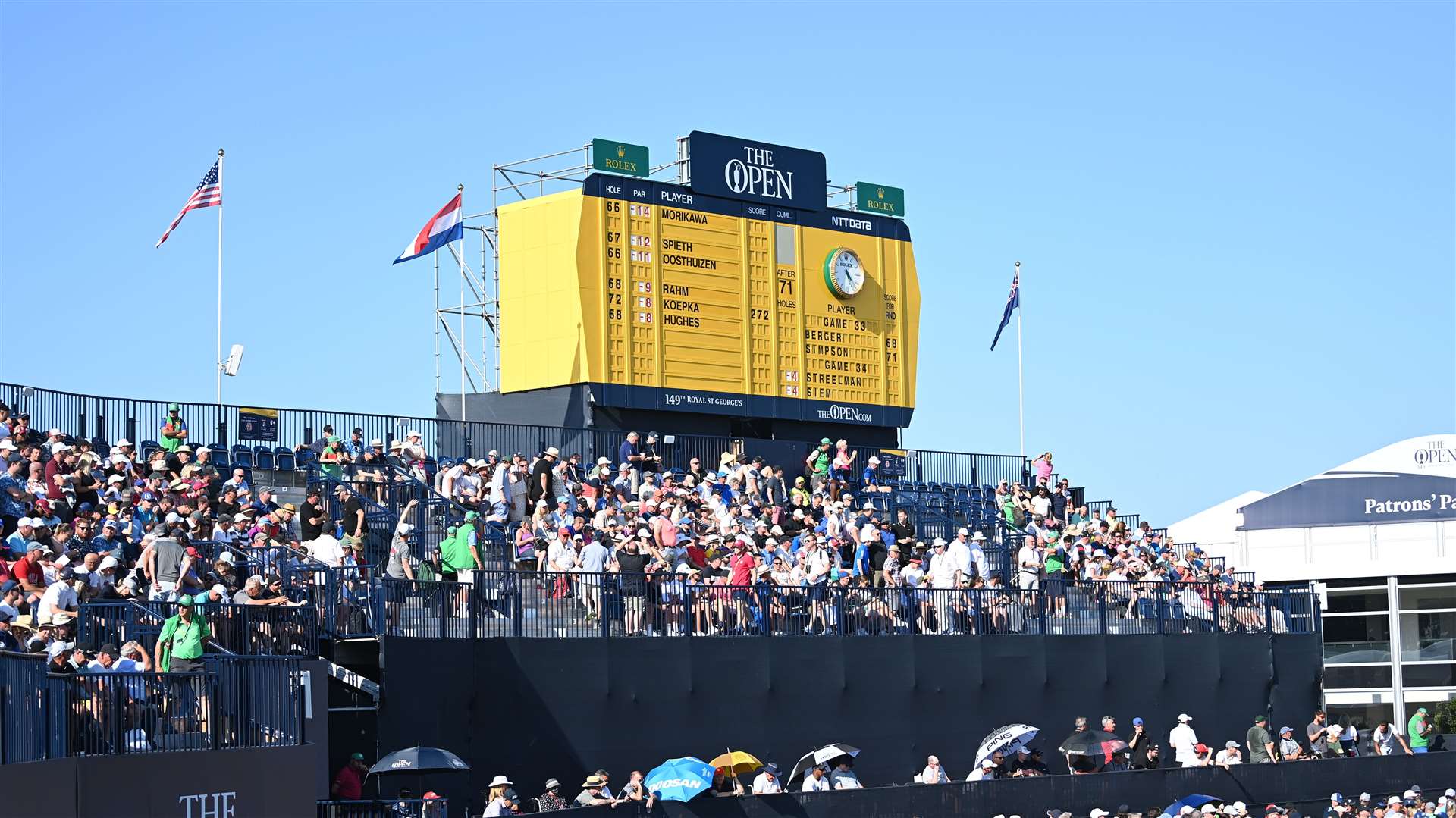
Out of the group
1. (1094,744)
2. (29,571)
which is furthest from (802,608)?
(29,571)

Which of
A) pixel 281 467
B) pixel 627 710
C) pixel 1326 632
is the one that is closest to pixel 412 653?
pixel 627 710

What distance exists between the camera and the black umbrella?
29734 mm

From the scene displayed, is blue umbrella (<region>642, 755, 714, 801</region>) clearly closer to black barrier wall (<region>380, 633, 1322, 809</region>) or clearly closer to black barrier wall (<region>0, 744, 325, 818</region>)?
black barrier wall (<region>380, 633, 1322, 809</region>)

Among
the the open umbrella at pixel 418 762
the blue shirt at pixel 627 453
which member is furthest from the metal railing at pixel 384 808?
the blue shirt at pixel 627 453

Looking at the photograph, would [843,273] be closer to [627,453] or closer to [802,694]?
[627,453]

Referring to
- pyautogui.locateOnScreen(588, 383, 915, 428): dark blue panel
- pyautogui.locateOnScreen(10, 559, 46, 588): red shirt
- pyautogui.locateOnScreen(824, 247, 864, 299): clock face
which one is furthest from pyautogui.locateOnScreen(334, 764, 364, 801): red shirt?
pyautogui.locateOnScreen(824, 247, 864, 299): clock face

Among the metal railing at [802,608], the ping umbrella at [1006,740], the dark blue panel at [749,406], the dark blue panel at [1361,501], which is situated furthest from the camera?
the dark blue panel at [1361,501]

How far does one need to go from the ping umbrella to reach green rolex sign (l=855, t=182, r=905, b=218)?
45.6 ft

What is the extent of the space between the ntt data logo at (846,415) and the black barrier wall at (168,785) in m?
18.9

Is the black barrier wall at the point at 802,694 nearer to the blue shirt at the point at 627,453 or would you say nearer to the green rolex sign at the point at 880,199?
the blue shirt at the point at 627,453

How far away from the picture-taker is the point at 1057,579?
3447 centimetres

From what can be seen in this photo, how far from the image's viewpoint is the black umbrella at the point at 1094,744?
29734 mm

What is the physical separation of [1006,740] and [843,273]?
12590mm

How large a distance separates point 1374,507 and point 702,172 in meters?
19.3
